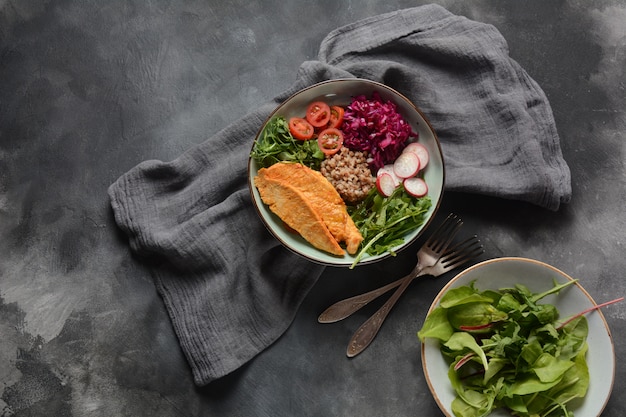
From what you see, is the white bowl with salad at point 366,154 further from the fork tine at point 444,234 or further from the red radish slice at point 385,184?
the fork tine at point 444,234

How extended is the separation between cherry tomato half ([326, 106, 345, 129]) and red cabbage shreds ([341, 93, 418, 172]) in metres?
0.03

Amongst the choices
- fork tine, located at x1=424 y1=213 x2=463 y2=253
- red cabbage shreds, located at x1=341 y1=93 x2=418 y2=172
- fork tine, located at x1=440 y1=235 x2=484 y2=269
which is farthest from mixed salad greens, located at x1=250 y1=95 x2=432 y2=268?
fork tine, located at x1=440 y1=235 x2=484 y2=269

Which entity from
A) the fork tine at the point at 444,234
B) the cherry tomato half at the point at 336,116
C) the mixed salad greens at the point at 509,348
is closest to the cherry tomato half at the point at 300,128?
the cherry tomato half at the point at 336,116

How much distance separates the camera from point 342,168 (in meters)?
3.57

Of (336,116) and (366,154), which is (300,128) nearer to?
(336,116)

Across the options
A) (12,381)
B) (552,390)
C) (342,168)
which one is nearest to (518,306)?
(552,390)

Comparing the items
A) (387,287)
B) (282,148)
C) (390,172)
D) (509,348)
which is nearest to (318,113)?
(282,148)

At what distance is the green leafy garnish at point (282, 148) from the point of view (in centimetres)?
354

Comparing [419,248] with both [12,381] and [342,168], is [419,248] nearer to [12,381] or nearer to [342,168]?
[342,168]

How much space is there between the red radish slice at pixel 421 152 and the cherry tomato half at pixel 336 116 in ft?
1.33

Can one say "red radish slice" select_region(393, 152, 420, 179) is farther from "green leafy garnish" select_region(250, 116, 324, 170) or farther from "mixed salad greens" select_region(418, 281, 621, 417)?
"mixed salad greens" select_region(418, 281, 621, 417)

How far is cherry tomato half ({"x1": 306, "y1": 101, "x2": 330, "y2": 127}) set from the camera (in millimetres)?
3652

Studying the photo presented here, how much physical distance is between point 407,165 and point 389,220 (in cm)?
34

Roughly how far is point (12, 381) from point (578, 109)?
367 centimetres
